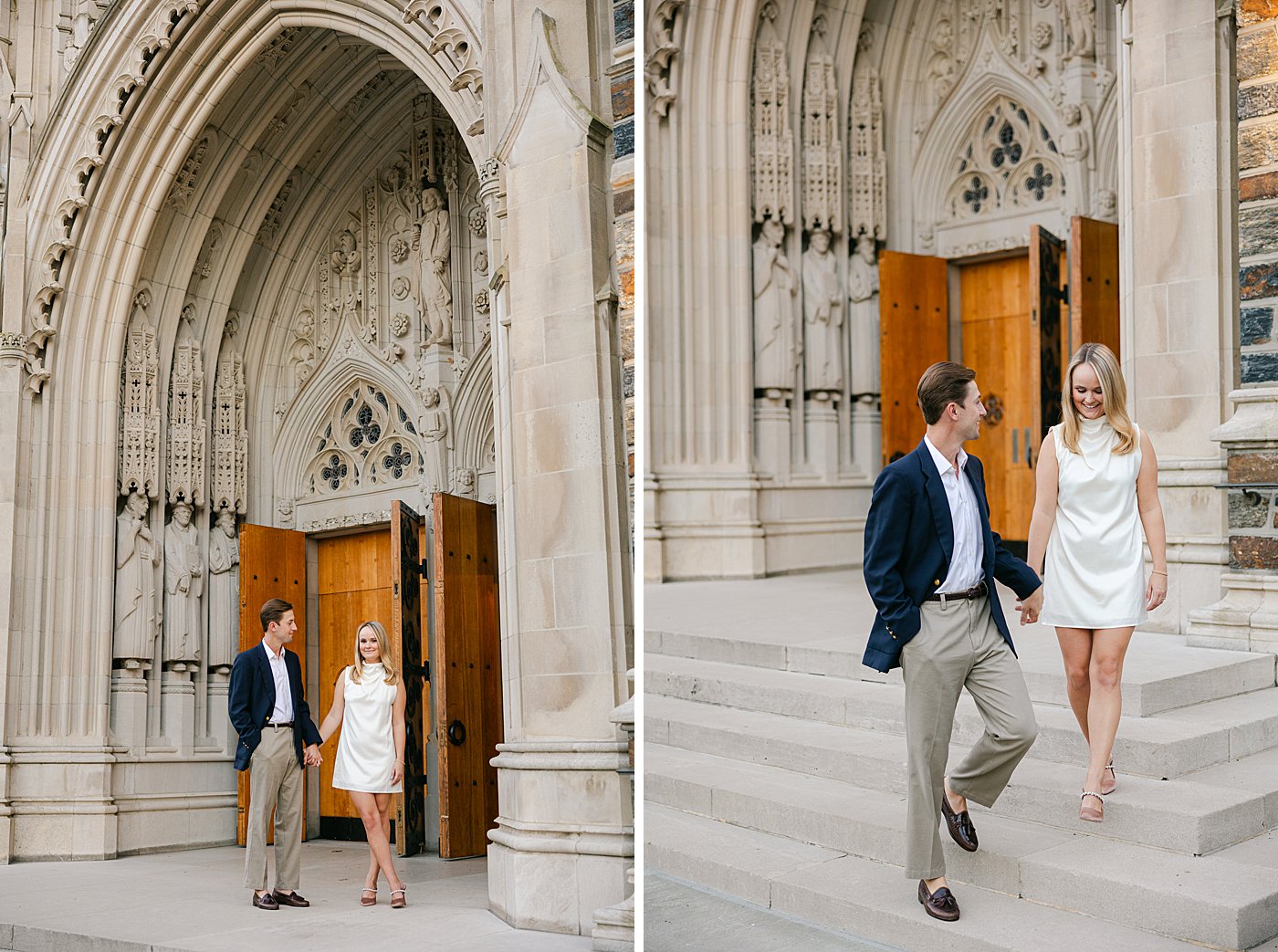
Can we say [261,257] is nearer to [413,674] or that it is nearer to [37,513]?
[37,513]

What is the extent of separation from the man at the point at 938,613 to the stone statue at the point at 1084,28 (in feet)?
21.2

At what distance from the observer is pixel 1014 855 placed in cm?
305

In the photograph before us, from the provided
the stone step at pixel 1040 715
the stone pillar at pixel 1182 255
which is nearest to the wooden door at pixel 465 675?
the stone step at pixel 1040 715

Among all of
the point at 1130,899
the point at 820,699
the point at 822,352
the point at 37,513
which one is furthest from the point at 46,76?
the point at 1130,899

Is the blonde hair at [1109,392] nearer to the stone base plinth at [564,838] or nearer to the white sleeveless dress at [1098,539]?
the white sleeveless dress at [1098,539]

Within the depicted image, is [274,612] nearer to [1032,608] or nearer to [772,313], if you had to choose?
[1032,608]

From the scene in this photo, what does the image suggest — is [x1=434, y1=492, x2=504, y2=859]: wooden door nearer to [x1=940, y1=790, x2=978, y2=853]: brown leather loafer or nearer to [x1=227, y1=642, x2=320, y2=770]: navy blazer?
[x1=227, y1=642, x2=320, y2=770]: navy blazer

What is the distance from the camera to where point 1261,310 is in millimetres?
5367

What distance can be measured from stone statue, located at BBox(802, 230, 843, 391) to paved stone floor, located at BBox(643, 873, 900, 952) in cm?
605

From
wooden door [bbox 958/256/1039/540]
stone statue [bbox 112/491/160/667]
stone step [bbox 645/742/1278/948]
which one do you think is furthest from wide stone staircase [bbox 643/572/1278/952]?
stone statue [bbox 112/491/160/667]

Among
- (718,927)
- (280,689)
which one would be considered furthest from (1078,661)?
(280,689)

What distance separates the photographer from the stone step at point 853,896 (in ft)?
8.91

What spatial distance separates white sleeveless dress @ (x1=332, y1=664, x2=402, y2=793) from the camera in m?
5.41

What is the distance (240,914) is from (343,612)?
4.60 meters
